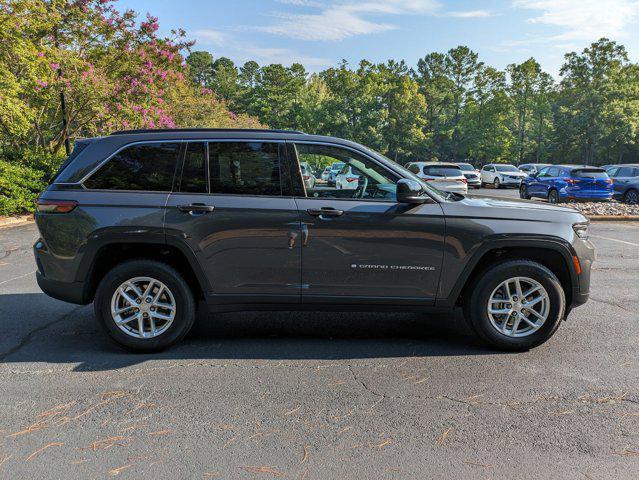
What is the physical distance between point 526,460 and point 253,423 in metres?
1.61

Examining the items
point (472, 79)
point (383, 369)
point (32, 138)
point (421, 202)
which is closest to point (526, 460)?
point (383, 369)

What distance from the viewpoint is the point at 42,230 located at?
4.24 m

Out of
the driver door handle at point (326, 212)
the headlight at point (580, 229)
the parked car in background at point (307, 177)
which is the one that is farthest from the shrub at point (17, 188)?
the headlight at point (580, 229)

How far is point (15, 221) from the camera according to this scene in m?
12.9

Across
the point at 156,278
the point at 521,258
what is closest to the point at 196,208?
the point at 156,278

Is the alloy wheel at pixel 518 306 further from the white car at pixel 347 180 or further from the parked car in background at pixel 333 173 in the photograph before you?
the parked car in background at pixel 333 173

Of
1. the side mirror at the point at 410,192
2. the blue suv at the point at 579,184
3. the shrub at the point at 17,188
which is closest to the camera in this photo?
the side mirror at the point at 410,192

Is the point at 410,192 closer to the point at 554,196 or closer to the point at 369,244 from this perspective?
the point at 369,244

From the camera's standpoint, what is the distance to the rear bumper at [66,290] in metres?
4.25

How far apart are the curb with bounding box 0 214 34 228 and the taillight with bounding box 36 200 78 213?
9.78 meters

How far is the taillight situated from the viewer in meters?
4.17

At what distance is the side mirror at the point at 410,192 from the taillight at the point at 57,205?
2.70 metres

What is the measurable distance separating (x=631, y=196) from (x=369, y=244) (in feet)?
62.9

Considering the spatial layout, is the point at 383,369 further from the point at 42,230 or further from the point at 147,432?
the point at 42,230
